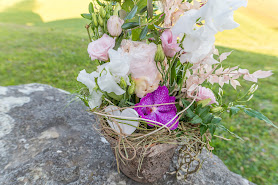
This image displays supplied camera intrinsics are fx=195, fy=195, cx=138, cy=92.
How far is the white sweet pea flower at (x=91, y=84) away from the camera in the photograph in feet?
2.43

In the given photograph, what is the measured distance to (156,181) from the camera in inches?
43.4

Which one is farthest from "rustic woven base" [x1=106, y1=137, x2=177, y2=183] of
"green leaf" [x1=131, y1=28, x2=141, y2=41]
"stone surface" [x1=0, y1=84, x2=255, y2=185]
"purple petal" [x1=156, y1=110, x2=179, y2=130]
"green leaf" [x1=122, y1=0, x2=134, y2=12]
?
"green leaf" [x1=122, y1=0, x2=134, y2=12]

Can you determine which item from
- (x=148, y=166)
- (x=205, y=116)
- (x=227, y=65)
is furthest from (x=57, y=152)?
(x=227, y=65)

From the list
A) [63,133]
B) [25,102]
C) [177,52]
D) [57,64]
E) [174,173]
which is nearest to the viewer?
[177,52]

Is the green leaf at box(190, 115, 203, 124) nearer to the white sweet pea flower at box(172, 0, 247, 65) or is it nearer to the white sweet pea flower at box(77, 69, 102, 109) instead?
the white sweet pea flower at box(172, 0, 247, 65)

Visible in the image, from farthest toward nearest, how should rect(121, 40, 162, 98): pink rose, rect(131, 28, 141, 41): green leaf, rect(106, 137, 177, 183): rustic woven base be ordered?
1. rect(106, 137, 177, 183): rustic woven base
2. rect(131, 28, 141, 41): green leaf
3. rect(121, 40, 162, 98): pink rose

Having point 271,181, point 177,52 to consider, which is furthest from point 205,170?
point 271,181

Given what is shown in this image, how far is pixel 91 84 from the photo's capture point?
0.74m

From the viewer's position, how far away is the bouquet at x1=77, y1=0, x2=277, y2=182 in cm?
62

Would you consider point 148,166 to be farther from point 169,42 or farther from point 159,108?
point 169,42

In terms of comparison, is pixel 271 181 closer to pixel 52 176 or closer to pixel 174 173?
pixel 174 173

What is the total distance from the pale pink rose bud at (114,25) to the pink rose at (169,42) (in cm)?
16

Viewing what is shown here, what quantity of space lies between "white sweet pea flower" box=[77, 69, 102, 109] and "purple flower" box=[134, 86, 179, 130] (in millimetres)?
169

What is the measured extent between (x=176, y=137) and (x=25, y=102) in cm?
158
